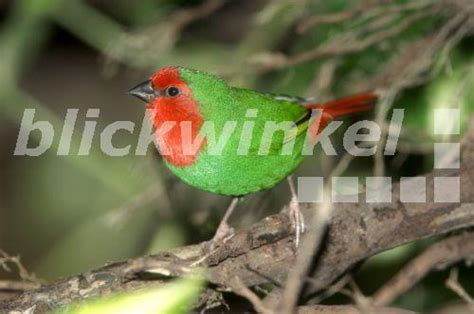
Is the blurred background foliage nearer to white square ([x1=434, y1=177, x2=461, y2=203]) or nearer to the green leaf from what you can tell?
white square ([x1=434, y1=177, x2=461, y2=203])

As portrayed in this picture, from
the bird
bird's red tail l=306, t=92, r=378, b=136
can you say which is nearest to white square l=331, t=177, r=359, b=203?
the bird

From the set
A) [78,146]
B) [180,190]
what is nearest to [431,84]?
[180,190]

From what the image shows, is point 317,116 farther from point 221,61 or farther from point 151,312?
point 151,312

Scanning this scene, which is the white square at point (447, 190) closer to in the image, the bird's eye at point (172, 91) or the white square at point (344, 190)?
the white square at point (344, 190)

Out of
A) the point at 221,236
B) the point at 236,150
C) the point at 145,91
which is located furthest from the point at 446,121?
the point at 145,91

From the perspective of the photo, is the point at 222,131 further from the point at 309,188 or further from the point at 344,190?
the point at 309,188
